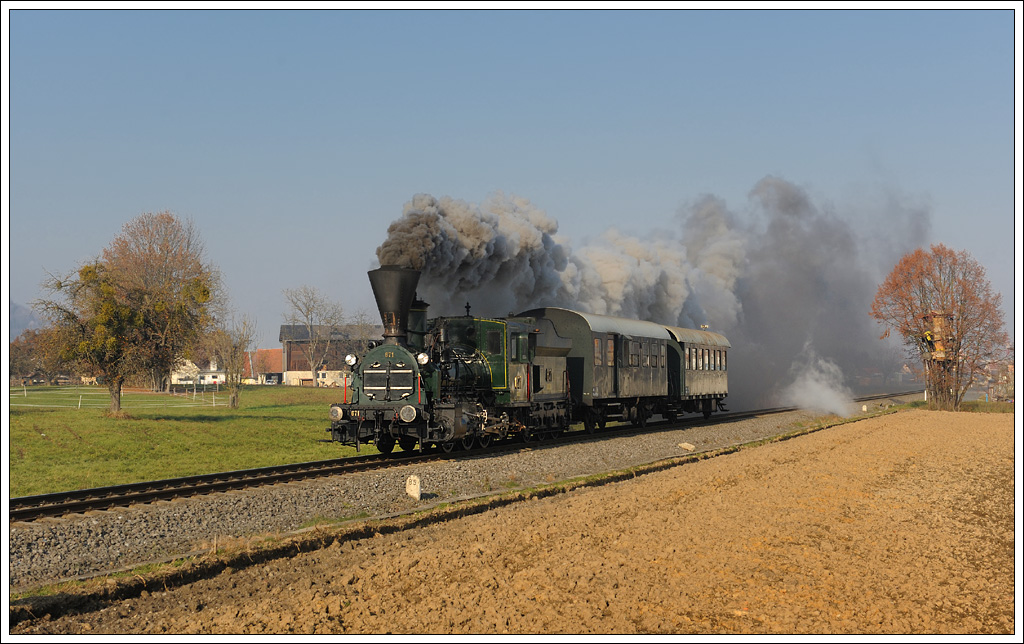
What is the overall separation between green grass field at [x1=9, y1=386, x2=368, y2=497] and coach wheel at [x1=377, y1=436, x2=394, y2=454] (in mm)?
1590

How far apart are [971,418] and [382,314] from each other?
29450 mm

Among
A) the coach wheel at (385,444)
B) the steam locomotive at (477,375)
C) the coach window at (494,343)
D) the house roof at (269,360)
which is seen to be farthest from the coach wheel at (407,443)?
the house roof at (269,360)

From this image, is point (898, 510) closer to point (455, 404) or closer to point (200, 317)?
point (455, 404)

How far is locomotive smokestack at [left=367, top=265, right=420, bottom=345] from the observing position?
62.4 ft

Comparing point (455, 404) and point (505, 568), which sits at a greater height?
point (455, 404)

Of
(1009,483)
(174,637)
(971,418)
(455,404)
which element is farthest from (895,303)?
(174,637)

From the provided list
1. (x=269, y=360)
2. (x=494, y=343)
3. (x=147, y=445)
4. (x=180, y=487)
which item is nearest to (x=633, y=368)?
(x=494, y=343)

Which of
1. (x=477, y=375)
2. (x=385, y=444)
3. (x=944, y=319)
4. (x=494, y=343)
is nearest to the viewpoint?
(x=385, y=444)

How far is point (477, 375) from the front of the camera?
21016 millimetres

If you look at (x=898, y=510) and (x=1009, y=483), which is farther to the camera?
(x=1009, y=483)

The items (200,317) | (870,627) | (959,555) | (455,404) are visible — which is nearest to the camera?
(870,627)

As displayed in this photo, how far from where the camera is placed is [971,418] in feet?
120

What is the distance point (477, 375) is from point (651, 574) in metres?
12.6

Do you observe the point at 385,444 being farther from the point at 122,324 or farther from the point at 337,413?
the point at 122,324
